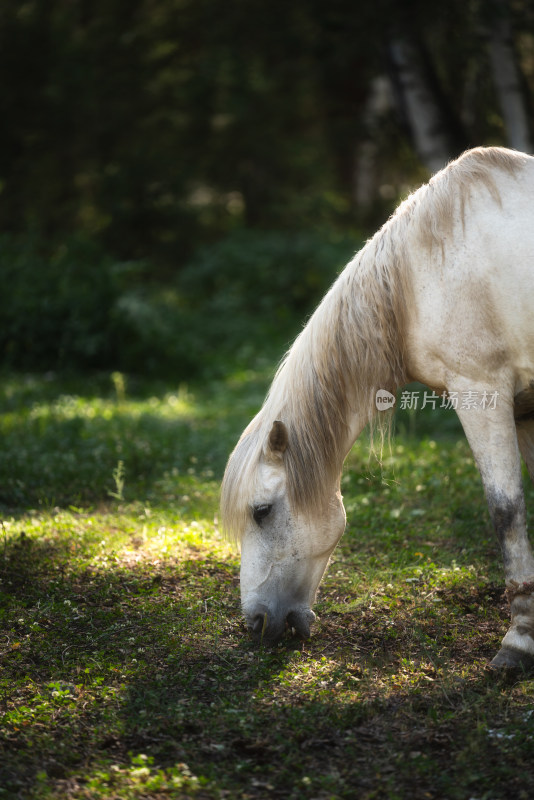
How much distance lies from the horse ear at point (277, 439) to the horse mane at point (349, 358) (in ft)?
0.15

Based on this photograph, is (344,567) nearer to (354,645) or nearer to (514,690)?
(354,645)

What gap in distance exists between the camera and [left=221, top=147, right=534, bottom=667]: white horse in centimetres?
306

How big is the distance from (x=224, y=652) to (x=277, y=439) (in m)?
0.92

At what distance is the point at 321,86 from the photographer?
1516 centimetres

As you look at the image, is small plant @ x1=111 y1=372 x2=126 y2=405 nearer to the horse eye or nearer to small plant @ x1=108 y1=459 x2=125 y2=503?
small plant @ x1=108 y1=459 x2=125 y2=503

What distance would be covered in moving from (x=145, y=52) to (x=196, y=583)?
1346 centimetres

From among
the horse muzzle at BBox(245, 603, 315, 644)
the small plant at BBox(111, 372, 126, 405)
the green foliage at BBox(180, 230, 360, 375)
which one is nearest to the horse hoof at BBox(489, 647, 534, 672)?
the horse muzzle at BBox(245, 603, 315, 644)

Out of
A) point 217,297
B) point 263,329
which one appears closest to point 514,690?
point 263,329

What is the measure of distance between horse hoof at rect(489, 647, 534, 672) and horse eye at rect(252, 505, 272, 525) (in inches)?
42.0

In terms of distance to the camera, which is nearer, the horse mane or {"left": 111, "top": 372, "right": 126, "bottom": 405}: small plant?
the horse mane

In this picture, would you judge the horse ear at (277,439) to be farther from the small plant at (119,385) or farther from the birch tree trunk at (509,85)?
the birch tree trunk at (509,85)

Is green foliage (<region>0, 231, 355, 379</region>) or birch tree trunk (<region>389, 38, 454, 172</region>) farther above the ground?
birch tree trunk (<region>389, 38, 454, 172</region>)

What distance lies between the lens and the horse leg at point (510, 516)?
3041mm

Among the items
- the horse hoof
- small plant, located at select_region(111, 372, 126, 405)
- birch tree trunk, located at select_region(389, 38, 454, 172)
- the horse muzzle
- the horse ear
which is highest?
birch tree trunk, located at select_region(389, 38, 454, 172)
